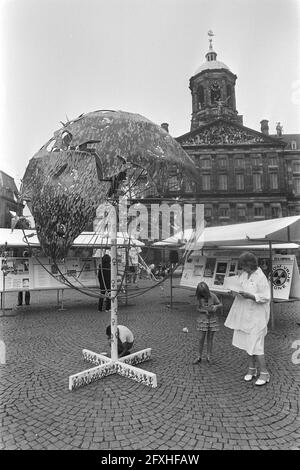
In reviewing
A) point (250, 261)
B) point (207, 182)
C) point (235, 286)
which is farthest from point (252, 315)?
point (207, 182)

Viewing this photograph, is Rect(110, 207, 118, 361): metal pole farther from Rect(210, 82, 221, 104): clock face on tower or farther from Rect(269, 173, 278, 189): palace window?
Rect(210, 82, 221, 104): clock face on tower

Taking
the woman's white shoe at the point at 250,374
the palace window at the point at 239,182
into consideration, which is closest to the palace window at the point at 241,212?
the palace window at the point at 239,182

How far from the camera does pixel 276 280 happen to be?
8312 millimetres

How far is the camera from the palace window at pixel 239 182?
51.7 metres

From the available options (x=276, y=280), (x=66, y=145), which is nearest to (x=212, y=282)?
(x=276, y=280)

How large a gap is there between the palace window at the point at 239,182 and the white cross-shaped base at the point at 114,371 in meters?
49.4

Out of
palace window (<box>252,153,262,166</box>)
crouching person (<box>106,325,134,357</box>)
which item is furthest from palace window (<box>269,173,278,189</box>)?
crouching person (<box>106,325,134,357</box>)

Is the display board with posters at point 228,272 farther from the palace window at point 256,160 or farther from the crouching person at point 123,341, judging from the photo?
the palace window at point 256,160

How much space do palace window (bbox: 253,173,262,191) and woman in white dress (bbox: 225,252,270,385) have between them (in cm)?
4991

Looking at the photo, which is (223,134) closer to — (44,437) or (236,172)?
(236,172)

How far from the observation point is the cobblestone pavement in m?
3.06

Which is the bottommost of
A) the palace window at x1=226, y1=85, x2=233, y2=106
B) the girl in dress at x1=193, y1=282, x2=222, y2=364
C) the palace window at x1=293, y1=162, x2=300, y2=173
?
the girl in dress at x1=193, y1=282, x2=222, y2=364

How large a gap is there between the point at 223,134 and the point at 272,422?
51968 mm
